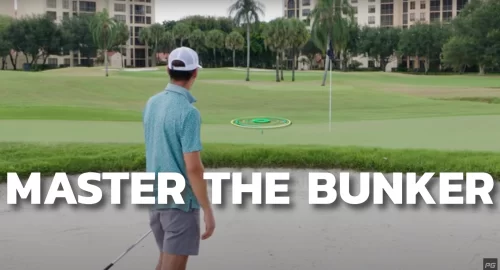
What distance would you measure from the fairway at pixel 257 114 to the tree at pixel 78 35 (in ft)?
216

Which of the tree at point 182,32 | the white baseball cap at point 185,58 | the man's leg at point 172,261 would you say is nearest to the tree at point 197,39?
the tree at point 182,32

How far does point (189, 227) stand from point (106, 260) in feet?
9.03

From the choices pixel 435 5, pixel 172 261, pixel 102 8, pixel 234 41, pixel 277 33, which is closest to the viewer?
pixel 172 261

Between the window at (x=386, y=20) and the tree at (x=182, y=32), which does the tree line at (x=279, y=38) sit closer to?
the tree at (x=182, y=32)

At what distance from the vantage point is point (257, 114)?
107 ft

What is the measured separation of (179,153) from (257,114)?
2781 cm

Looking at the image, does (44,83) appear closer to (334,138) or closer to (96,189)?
(334,138)

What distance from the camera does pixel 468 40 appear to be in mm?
87938

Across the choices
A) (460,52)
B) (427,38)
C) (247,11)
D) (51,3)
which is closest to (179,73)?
(247,11)

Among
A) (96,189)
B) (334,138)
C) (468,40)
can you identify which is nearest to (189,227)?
(96,189)

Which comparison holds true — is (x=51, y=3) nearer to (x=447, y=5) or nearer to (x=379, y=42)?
(x=379, y=42)

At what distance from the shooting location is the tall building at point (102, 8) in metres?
138

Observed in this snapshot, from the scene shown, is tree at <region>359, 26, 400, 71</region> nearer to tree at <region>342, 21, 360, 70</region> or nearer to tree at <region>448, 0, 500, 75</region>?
tree at <region>342, 21, 360, 70</region>

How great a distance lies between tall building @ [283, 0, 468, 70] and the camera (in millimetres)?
148250
